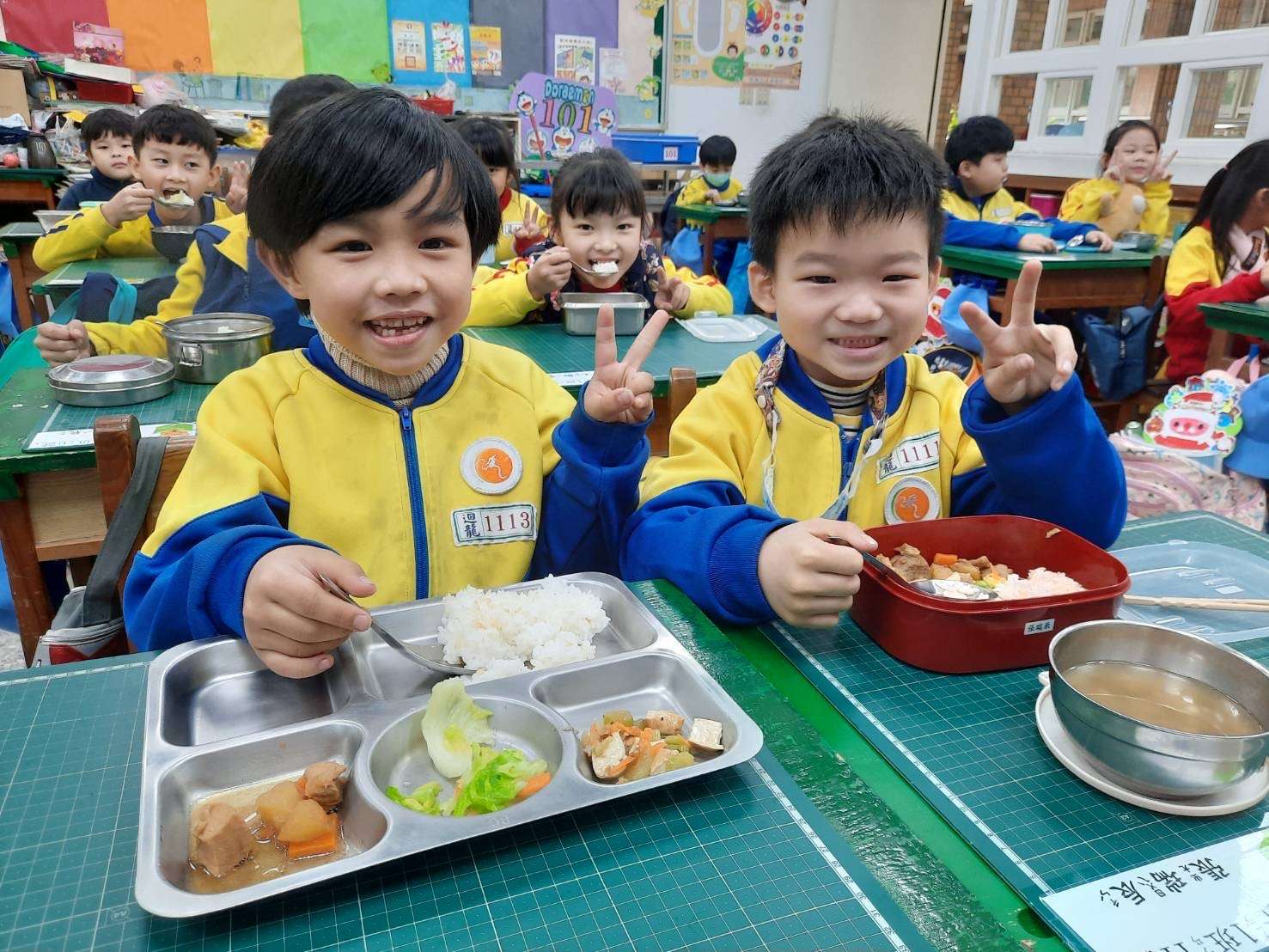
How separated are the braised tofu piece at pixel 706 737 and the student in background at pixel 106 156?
4944 mm

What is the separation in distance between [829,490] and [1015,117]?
24.1 ft

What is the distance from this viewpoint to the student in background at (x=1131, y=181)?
5.07m

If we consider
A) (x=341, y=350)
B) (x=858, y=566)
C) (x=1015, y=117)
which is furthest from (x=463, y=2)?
(x=858, y=566)

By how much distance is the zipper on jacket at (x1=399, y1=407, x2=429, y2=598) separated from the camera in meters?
1.34

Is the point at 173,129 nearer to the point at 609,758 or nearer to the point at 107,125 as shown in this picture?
the point at 107,125

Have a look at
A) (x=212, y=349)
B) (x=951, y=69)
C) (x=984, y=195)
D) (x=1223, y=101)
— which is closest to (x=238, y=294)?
(x=212, y=349)

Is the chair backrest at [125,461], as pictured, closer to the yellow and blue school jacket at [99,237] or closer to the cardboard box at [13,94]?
the yellow and blue school jacket at [99,237]

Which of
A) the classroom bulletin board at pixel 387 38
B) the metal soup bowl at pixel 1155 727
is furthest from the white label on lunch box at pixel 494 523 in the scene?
the classroom bulletin board at pixel 387 38

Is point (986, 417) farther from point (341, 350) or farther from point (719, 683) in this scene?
point (341, 350)

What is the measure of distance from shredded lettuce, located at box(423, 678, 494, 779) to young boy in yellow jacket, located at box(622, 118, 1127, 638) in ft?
1.25

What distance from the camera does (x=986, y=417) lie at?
4.15ft

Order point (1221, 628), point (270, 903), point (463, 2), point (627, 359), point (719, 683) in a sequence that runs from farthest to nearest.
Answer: point (463, 2) → point (627, 359) → point (1221, 628) → point (719, 683) → point (270, 903)

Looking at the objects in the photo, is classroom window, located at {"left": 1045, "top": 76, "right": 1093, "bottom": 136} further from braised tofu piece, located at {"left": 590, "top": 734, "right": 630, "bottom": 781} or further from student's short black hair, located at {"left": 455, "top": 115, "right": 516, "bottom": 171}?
braised tofu piece, located at {"left": 590, "top": 734, "right": 630, "bottom": 781}

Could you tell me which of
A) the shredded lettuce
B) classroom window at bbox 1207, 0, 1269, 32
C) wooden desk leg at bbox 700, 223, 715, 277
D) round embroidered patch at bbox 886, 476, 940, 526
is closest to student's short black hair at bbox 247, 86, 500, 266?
the shredded lettuce
